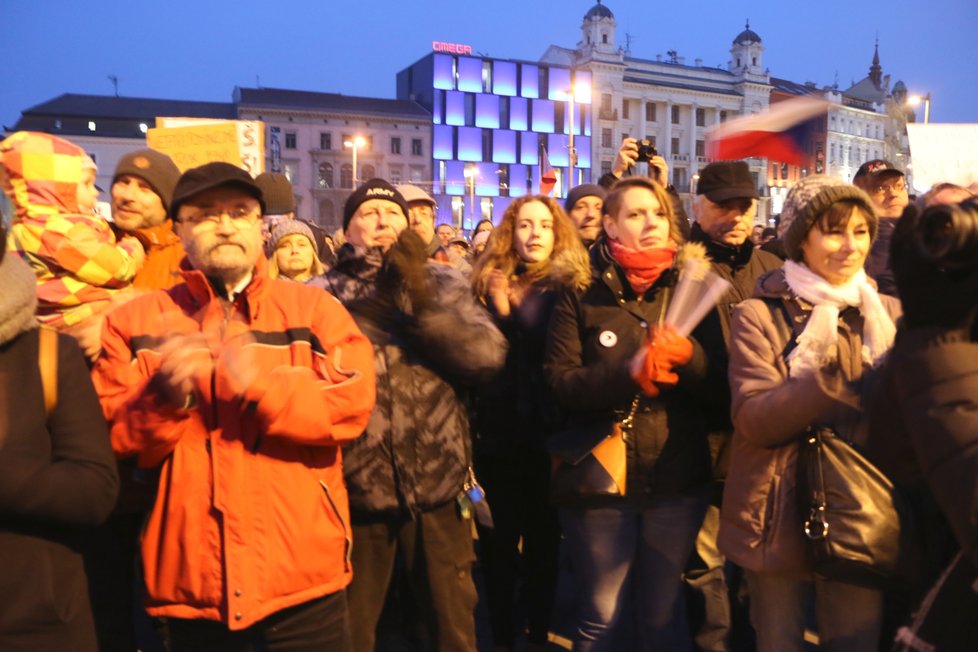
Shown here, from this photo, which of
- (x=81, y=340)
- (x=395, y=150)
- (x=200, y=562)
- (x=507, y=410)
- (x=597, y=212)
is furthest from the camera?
(x=395, y=150)

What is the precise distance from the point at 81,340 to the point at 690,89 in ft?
254

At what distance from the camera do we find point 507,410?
4090mm

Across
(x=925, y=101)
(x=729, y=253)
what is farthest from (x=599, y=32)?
(x=729, y=253)

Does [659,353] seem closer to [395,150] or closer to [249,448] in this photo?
[249,448]

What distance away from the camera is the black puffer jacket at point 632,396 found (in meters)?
3.26

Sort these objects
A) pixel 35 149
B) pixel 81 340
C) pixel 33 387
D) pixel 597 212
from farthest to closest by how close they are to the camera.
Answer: pixel 597 212 < pixel 35 149 < pixel 81 340 < pixel 33 387

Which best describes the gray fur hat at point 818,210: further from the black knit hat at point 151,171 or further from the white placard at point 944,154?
the black knit hat at point 151,171

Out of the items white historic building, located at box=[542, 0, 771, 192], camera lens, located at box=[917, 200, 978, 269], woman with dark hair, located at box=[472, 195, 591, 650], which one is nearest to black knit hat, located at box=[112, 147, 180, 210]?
woman with dark hair, located at box=[472, 195, 591, 650]

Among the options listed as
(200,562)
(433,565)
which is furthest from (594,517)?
(200,562)

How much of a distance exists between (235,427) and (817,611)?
213 centimetres

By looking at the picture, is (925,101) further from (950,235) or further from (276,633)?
(276,633)

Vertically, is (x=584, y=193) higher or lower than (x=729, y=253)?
higher

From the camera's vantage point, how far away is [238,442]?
2.53 meters

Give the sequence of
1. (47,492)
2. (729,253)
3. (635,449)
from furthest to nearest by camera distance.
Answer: (729,253) < (635,449) < (47,492)
